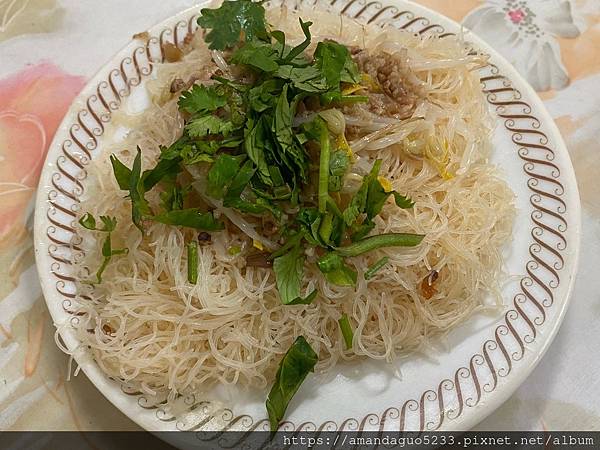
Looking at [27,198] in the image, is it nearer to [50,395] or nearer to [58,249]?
[58,249]

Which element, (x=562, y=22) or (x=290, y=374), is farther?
(x=562, y=22)

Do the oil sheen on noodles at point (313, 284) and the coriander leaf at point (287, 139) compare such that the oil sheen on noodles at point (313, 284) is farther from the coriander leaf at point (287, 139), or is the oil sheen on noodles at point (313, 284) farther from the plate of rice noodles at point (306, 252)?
the coriander leaf at point (287, 139)

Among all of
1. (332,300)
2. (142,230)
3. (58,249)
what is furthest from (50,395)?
(332,300)

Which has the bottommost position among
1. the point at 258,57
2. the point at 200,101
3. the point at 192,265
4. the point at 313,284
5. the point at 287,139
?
the point at 313,284

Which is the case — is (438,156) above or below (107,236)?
above

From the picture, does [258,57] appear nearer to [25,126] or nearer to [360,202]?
[360,202]

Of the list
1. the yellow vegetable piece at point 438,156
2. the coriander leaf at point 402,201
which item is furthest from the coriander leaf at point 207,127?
the yellow vegetable piece at point 438,156

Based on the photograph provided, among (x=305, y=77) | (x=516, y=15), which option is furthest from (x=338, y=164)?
(x=516, y=15)
